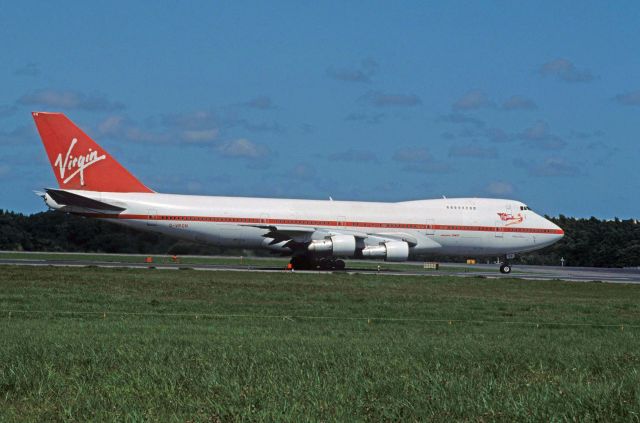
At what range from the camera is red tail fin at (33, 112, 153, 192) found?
154 ft

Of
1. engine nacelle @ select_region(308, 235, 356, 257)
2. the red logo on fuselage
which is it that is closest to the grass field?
engine nacelle @ select_region(308, 235, 356, 257)

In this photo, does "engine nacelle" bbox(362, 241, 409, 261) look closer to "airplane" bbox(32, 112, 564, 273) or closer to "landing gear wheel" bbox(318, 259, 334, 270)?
"airplane" bbox(32, 112, 564, 273)

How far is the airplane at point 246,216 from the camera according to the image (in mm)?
46750

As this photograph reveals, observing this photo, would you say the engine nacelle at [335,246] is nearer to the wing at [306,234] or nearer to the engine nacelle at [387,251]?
the wing at [306,234]

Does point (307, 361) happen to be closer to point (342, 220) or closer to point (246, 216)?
point (246, 216)

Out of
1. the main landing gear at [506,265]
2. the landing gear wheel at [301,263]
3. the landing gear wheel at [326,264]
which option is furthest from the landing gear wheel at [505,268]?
the landing gear wheel at [301,263]

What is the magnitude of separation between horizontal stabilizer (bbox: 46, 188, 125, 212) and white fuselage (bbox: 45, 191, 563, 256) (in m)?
0.32

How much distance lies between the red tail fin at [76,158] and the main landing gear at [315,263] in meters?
9.91

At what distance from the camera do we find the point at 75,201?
1780 inches

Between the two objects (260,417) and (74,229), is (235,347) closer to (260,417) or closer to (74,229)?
(260,417)

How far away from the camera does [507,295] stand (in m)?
33.0

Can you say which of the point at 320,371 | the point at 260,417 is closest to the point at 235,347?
the point at 320,371

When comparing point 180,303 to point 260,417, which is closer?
point 260,417

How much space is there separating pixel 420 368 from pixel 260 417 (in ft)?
11.4
